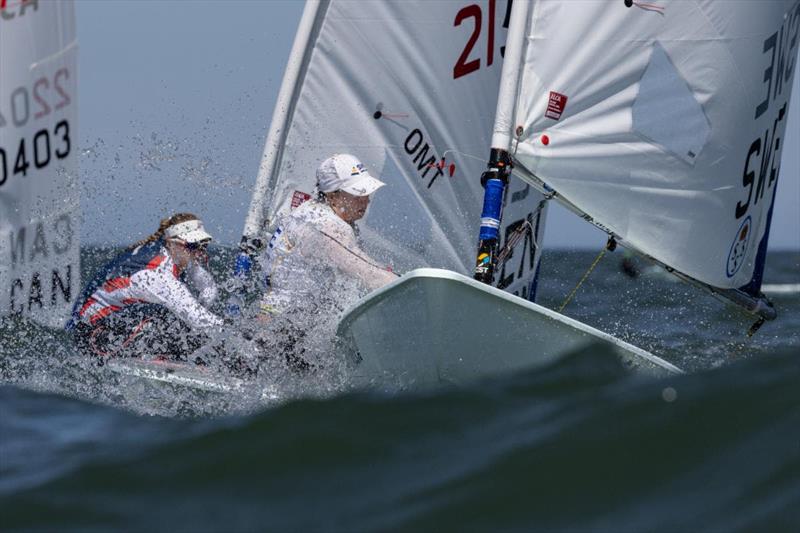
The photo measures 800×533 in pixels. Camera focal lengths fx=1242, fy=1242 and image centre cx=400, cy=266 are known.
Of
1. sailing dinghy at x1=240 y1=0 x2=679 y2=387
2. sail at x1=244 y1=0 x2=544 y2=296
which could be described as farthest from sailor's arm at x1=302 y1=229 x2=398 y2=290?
sail at x1=244 y1=0 x2=544 y2=296

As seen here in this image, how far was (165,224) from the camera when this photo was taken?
5055 mm

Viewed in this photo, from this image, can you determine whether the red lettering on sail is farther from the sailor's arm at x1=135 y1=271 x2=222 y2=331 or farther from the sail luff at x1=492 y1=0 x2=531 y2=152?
the sailor's arm at x1=135 y1=271 x2=222 y2=331

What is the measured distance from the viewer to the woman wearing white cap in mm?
4285

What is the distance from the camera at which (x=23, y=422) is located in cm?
421

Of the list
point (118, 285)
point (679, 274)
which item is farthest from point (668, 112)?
point (118, 285)

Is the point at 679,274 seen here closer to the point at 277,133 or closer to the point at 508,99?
the point at 508,99

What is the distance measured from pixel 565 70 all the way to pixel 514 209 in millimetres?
1570

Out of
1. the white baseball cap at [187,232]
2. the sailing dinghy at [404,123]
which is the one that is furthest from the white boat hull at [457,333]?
the sailing dinghy at [404,123]

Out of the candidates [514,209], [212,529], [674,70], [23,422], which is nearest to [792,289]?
[514,209]

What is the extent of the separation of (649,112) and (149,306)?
207 cm

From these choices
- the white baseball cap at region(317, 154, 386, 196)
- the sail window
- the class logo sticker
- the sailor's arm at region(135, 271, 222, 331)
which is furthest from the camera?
the class logo sticker

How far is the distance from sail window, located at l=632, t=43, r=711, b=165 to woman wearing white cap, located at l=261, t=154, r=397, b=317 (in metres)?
1.04

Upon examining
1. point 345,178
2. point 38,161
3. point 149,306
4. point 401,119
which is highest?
point 401,119

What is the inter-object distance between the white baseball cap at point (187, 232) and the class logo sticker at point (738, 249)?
219cm
